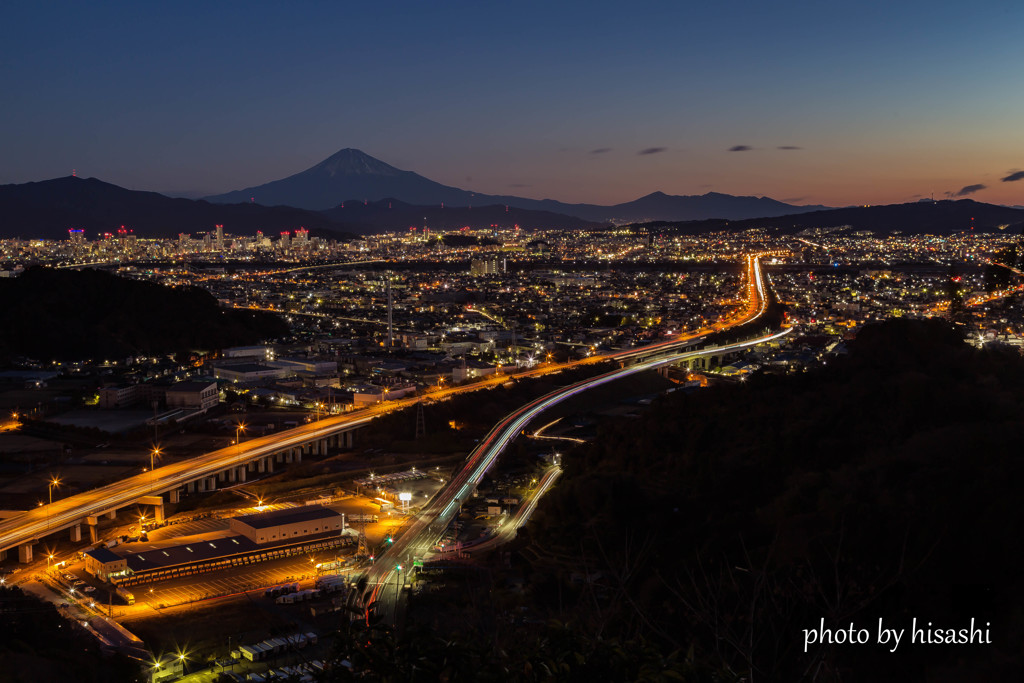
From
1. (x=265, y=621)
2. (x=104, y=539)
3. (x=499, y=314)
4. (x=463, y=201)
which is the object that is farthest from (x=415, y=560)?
(x=463, y=201)

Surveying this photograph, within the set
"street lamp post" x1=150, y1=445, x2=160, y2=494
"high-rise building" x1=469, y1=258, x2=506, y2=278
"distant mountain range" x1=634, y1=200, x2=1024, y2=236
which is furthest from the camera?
"distant mountain range" x1=634, y1=200, x2=1024, y2=236

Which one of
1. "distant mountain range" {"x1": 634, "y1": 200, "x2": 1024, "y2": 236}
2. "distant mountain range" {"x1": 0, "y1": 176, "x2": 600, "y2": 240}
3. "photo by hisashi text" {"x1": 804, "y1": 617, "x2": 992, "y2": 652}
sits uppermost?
"distant mountain range" {"x1": 0, "y1": 176, "x2": 600, "y2": 240}

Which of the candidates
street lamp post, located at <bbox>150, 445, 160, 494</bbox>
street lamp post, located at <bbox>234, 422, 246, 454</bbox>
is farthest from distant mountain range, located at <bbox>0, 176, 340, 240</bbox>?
street lamp post, located at <bbox>150, 445, 160, 494</bbox>

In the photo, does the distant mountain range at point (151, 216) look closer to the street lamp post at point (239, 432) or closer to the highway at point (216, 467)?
the highway at point (216, 467)

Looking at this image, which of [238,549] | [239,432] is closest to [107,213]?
[239,432]

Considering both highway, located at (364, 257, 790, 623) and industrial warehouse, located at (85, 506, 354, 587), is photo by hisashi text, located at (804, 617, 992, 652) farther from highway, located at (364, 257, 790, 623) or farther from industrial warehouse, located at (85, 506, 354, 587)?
industrial warehouse, located at (85, 506, 354, 587)

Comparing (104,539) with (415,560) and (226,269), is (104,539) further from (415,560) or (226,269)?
(226,269)

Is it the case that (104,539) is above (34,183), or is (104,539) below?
below
